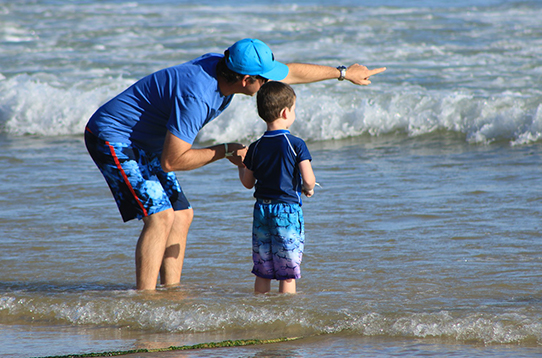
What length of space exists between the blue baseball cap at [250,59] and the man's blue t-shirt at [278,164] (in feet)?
1.11

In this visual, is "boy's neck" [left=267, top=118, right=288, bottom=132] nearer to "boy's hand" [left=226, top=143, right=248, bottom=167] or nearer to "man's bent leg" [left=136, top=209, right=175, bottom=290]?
"boy's hand" [left=226, top=143, right=248, bottom=167]

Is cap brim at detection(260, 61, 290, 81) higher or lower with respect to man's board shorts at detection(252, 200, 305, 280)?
higher

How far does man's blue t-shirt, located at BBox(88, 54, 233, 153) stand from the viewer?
3506mm

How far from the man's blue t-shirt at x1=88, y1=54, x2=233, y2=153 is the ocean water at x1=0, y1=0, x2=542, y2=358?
958 mm

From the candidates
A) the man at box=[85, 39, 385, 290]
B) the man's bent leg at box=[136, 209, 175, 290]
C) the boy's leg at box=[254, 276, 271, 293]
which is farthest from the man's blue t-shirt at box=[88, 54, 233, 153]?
the boy's leg at box=[254, 276, 271, 293]

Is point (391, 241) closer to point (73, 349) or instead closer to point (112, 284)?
point (112, 284)

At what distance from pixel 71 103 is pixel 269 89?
8545mm

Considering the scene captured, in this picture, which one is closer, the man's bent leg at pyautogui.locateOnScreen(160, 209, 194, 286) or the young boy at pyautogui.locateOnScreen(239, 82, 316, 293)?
the young boy at pyautogui.locateOnScreen(239, 82, 316, 293)

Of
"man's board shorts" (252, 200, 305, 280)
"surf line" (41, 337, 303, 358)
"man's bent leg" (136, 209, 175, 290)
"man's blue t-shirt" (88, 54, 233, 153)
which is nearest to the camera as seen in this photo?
"surf line" (41, 337, 303, 358)

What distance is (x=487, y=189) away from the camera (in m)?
6.48

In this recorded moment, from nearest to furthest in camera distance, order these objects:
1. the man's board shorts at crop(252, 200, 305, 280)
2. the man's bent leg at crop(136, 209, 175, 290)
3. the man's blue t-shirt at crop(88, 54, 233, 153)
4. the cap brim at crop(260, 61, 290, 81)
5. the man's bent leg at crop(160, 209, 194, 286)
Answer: the man's blue t-shirt at crop(88, 54, 233, 153)
the cap brim at crop(260, 61, 290, 81)
the man's board shorts at crop(252, 200, 305, 280)
the man's bent leg at crop(136, 209, 175, 290)
the man's bent leg at crop(160, 209, 194, 286)

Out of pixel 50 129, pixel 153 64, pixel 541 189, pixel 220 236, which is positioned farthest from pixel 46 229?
pixel 153 64

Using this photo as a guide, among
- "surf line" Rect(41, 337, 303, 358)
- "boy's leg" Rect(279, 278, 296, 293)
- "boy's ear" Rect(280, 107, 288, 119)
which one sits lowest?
"surf line" Rect(41, 337, 303, 358)

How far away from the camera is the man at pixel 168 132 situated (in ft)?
11.6
